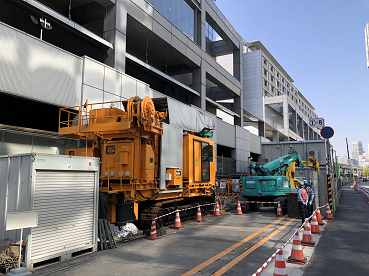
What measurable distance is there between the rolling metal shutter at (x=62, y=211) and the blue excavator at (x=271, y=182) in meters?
10.8

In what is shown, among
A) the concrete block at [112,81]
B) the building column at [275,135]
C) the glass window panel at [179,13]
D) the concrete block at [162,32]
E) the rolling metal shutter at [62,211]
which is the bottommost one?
the rolling metal shutter at [62,211]

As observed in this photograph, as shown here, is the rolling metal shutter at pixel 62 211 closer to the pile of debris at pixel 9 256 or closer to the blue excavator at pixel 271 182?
the pile of debris at pixel 9 256

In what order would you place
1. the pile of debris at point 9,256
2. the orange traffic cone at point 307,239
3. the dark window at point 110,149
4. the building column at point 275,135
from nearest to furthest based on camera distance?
1. the pile of debris at point 9,256
2. the orange traffic cone at point 307,239
3. the dark window at point 110,149
4. the building column at point 275,135

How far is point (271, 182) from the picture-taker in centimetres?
1598

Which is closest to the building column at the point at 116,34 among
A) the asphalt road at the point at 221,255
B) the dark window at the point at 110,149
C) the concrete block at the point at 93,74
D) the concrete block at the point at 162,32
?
the concrete block at the point at 93,74

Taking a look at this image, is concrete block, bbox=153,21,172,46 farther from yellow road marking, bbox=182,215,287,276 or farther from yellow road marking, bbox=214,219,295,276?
yellow road marking, bbox=214,219,295,276

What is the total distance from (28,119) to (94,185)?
982cm

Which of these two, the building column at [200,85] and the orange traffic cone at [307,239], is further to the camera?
the building column at [200,85]

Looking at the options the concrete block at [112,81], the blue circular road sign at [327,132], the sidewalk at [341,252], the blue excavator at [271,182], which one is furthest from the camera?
the blue excavator at [271,182]

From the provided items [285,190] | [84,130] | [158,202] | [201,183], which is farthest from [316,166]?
[84,130]

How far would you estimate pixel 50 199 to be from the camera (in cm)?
658

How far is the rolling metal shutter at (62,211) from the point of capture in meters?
6.28

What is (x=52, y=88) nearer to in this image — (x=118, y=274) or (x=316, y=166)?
(x=118, y=274)

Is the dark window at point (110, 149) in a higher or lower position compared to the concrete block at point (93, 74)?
lower
